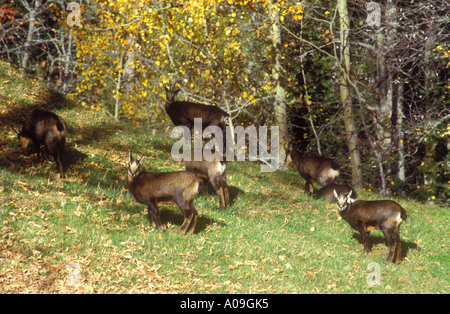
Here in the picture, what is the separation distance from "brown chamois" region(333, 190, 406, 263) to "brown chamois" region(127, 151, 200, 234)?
135 inches

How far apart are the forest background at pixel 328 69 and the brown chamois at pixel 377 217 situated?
27.4ft

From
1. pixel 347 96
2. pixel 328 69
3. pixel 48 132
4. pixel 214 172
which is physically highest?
pixel 328 69

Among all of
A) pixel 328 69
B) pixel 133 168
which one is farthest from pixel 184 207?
pixel 328 69

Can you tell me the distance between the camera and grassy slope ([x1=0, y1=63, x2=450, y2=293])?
8047 millimetres

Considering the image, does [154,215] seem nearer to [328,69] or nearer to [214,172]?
[214,172]

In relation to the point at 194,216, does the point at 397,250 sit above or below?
below

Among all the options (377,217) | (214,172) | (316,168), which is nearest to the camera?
(377,217)

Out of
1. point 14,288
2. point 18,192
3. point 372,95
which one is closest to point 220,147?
point 18,192

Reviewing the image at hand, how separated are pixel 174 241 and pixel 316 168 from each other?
628 centimetres

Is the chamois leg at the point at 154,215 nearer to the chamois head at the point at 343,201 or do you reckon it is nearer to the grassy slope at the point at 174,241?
the grassy slope at the point at 174,241

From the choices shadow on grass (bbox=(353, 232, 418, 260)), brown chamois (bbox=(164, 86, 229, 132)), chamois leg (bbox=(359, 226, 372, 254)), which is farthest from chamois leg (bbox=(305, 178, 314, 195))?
chamois leg (bbox=(359, 226, 372, 254))

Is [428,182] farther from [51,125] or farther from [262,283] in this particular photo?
[51,125]

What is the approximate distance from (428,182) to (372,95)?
4504mm

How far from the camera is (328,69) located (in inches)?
849
